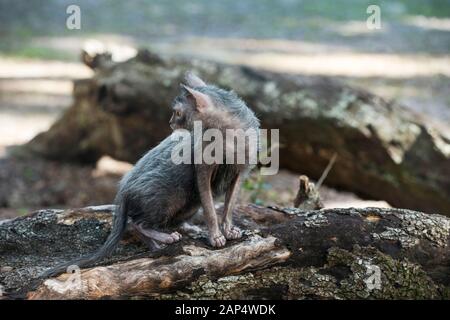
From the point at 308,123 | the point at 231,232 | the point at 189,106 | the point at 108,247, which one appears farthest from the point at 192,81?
the point at 308,123

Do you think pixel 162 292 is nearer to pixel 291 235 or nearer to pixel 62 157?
pixel 291 235

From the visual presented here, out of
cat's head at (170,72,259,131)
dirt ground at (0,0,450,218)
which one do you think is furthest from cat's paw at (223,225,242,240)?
dirt ground at (0,0,450,218)

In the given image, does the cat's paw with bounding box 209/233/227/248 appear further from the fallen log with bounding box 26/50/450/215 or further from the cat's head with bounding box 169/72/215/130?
the fallen log with bounding box 26/50/450/215

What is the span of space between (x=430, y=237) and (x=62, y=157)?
21.8 feet

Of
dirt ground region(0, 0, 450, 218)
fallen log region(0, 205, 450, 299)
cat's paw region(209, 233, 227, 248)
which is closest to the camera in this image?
fallen log region(0, 205, 450, 299)

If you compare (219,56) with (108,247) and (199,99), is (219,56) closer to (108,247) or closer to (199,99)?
(199,99)

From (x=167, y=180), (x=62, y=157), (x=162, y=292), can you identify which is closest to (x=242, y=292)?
(x=162, y=292)

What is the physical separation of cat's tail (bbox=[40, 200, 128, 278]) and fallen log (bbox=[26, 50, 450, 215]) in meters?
3.64

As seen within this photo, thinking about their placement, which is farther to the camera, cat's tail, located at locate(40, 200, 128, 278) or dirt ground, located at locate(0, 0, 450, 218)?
dirt ground, located at locate(0, 0, 450, 218)

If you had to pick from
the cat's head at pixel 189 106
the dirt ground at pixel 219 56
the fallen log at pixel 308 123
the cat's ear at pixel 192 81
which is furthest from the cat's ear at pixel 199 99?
the fallen log at pixel 308 123

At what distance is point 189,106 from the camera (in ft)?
14.1

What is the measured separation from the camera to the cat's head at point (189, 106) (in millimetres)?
4246

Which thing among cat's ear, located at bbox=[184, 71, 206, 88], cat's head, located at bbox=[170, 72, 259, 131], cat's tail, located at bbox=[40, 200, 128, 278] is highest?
cat's ear, located at bbox=[184, 71, 206, 88]

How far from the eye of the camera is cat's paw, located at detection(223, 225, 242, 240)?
419cm
